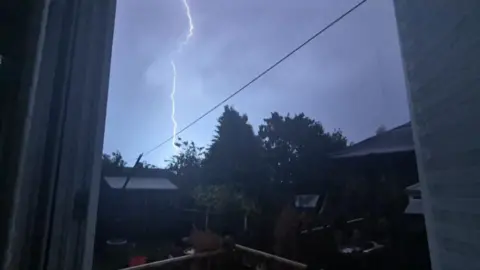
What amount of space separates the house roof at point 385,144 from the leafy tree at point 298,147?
781 mm

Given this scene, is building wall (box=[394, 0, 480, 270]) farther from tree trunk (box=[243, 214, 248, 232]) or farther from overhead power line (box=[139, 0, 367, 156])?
tree trunk (box=[243, 214, 248, 232])

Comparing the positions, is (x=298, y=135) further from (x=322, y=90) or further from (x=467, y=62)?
(x=467, y=62)

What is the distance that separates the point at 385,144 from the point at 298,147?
12.9 ft

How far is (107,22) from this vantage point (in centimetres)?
45

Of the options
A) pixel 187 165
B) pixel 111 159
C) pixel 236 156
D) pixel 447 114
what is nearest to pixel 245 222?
pixel 236 156

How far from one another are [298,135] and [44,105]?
7.52 m

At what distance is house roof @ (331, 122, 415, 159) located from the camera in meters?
2.65

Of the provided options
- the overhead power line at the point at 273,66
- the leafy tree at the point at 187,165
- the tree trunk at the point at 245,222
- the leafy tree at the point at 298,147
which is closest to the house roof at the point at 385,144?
the leafy tree at the point at 298,147

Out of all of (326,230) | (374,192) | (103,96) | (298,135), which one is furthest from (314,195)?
(103,96)

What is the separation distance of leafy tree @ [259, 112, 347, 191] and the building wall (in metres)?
3.34

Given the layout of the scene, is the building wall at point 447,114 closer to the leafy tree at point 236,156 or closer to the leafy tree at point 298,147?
the leafy tree at point 298,147

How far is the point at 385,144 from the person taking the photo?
10.5 feet

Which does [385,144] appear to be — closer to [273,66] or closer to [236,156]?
[273,66]

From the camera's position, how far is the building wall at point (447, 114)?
A: 75 centimetres
